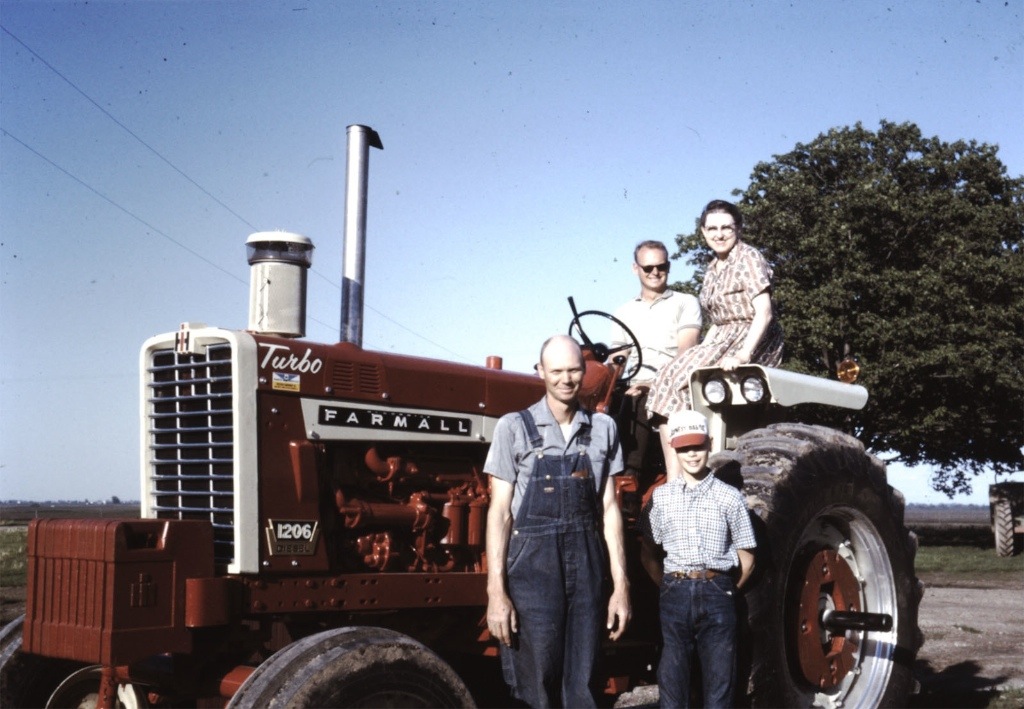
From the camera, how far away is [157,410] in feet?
15.3

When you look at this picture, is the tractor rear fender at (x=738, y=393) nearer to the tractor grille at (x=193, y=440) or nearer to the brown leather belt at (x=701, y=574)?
the brown leather belt at (x=701, y=574)

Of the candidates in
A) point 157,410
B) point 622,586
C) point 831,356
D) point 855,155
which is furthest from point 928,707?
point 855,155

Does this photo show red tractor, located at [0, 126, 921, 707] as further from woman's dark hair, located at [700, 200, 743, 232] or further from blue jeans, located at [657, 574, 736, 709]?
woman's dark hair, located at [700, 200, 743, 232]

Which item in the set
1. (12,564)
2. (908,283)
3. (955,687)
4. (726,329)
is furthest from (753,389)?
(908,283)

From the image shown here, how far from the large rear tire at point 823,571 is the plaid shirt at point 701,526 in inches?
17.1

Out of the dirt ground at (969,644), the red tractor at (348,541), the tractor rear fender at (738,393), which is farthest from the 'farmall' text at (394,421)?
the dirt ground at (969,644)

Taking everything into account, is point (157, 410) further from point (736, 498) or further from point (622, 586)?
point (736, 498)

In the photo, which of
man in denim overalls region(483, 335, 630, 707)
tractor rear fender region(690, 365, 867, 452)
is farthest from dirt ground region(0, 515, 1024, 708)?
man in denim overalls region(483, 335, 630, 707)

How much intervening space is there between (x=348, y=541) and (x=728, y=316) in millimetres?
2244

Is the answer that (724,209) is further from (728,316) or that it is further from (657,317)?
(657,317)

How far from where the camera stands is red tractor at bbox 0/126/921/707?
3947mm

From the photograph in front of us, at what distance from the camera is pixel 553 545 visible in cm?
399

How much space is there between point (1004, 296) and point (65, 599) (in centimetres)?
2204

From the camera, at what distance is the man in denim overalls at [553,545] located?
157 inches
